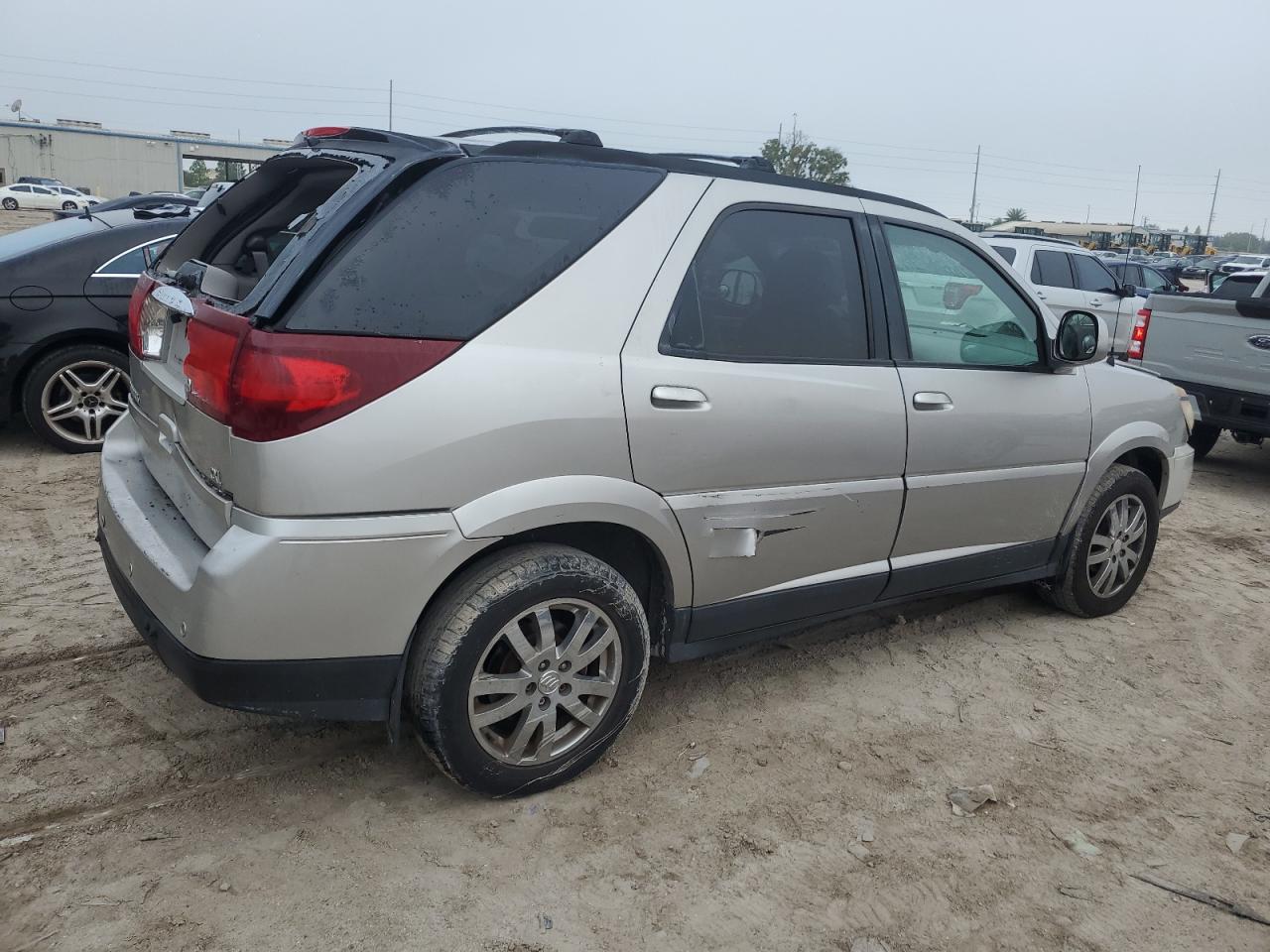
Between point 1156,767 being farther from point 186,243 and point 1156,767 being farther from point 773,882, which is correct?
point 186,243

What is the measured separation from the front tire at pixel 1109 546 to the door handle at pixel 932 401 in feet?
3.85

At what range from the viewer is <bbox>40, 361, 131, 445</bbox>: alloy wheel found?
20.7 ft

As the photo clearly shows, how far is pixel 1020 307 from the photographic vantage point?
13.2ft

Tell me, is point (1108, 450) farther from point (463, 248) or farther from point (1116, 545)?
point (463, 248)

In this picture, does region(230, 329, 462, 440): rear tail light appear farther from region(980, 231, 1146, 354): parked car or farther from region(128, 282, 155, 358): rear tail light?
region(980, 231, 1146, 354): parked car

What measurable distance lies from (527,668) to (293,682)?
24.4 inches

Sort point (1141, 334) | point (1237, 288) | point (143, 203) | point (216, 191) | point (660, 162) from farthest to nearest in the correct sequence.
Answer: point (143, 203) < point (1237, 288) < point (1141, 334) < point (216, 191) < point (660, 162)

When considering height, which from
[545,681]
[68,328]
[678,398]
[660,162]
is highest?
[660,162]

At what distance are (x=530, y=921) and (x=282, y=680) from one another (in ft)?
2.81

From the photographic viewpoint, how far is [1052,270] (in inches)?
485

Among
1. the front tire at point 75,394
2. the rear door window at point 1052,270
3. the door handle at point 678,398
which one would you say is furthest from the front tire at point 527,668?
the rear door window at point 1052,270

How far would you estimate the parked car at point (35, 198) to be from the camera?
42438 mm

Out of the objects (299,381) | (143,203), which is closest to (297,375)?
(299,381)

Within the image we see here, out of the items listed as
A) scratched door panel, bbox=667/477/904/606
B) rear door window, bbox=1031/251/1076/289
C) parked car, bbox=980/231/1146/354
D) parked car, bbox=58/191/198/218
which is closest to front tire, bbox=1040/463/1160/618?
scratched door panel, bbox=667/477/904/606
